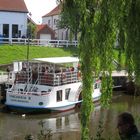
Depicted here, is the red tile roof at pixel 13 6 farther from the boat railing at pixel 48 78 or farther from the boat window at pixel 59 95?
the boat window at pixel 59 95

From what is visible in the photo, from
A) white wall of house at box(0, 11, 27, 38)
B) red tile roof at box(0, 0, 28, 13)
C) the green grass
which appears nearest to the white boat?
the green grass

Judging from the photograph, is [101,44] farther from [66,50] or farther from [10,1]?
[10,1]

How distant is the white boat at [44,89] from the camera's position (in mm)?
27812

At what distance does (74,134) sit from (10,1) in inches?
1536

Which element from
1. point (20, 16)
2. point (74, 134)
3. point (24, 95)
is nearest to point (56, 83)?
point (24, 95)

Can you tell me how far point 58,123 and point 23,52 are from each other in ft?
71.3

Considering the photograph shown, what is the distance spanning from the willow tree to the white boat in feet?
63.1

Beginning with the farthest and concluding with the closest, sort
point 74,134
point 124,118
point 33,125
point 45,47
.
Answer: point 45,47 < point 33,125 < point 74,134 < point 124,118

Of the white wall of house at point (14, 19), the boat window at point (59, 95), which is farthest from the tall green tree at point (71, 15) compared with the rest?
the white wall of house at point (14, 19)

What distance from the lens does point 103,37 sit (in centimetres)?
766

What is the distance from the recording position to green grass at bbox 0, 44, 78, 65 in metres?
43.3

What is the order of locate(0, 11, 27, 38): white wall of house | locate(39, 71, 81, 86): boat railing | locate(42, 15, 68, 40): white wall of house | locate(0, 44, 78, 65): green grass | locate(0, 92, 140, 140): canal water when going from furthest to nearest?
locate(42, 15, 68, 40): white wall of house → locate(0, 11, 27, 38): white wall of house → locate(0, 44, 78, 65): green grass → locate(39, 71, 81, 86): boat railing → locate(0, 92, 140, 140): canal water

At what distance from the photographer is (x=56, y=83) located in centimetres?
2880

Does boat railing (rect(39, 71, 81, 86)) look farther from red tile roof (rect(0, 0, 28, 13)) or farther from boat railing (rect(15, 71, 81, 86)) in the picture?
red tile roof (rect(0, 0, 28, 13))
